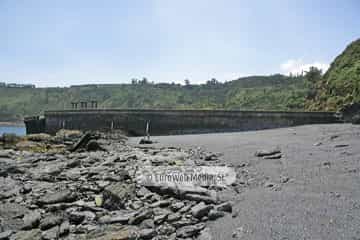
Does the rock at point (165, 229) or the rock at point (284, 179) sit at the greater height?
the rock at point (284, 179)

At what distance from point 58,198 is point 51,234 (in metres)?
1.58

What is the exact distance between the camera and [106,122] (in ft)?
113

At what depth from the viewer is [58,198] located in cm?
595

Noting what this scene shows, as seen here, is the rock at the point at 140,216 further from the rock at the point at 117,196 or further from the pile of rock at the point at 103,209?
the rock at the point at 117,196

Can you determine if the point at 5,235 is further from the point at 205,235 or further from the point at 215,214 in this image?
the point at 215,214

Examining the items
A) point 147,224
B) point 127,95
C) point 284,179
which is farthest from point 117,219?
point 127,95

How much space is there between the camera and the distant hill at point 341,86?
28.8m

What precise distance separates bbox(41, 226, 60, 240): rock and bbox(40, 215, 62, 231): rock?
13 cm

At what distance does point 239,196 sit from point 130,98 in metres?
99.5

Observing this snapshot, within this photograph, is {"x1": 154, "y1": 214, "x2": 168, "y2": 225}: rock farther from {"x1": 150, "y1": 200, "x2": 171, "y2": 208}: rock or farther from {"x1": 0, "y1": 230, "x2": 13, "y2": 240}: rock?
{"x1": 0, "y1": 230, "x2": 13, "y2": 240}: rock

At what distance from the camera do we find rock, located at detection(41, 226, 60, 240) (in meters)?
4.39

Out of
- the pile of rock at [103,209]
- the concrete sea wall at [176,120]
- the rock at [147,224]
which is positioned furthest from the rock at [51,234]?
the concrete sea wall at [176,120]

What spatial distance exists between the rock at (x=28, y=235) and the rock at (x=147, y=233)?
1713 mm

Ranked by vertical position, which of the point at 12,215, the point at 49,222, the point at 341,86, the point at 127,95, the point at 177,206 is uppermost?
the point at 127,95
